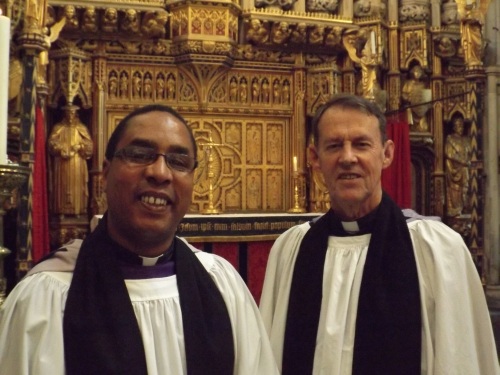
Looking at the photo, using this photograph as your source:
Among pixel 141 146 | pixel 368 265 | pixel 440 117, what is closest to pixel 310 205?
pixel 440 117

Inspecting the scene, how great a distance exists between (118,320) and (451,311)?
121cm

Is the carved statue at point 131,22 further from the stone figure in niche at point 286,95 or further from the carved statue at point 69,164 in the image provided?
the stone figure in niche at point 286,95

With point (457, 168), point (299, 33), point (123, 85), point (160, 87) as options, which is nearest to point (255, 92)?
point (299, 33)

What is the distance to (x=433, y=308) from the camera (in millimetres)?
2477

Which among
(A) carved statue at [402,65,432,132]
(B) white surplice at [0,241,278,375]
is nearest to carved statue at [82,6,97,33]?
(A) carved statue at [402,65,432,132]

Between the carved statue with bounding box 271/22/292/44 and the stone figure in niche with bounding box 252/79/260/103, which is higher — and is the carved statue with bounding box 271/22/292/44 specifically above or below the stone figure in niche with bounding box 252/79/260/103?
above

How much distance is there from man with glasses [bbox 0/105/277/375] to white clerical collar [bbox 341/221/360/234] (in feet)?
2.48

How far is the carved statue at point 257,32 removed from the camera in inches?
379

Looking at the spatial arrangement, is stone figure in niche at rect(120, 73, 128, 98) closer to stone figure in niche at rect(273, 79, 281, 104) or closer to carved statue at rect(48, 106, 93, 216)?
carved statue at rect(48, 106, 93, 216)

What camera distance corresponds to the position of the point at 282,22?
972cm

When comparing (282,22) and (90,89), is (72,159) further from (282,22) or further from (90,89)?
(282,22)

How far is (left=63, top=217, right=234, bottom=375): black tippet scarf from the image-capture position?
1.70 meters

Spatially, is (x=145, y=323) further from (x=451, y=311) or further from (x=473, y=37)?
(x=473, y=37)

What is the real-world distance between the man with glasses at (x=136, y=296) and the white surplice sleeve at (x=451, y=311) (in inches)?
27.8
